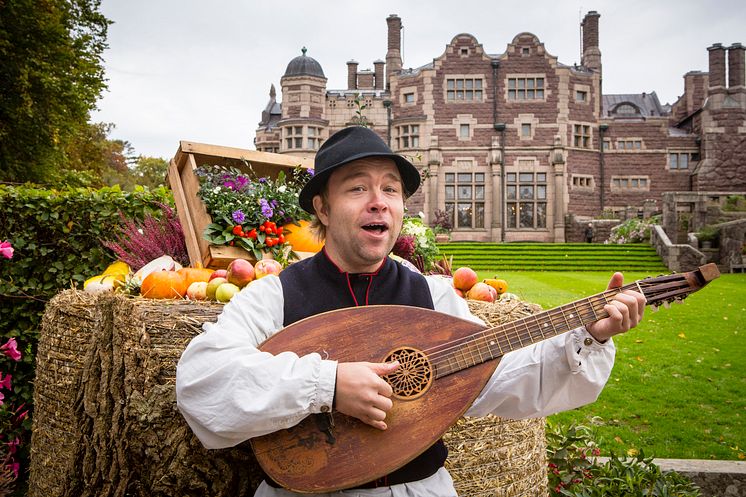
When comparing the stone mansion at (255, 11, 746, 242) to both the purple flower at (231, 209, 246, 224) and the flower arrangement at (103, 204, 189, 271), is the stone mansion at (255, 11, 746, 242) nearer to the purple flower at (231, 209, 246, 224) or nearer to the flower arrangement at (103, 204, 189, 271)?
the flower arrangement at (103, 204, 189, 271)

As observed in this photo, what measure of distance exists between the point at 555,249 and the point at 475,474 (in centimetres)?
2270

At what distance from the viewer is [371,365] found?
1893 mm

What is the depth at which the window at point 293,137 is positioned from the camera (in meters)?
32.2

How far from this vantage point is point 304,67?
32.4 meters

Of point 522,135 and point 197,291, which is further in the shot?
point 522,135

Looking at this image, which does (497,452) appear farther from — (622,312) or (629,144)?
(629,144)

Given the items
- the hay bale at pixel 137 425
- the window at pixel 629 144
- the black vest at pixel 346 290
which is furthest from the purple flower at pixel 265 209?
the window at pixel 629 144

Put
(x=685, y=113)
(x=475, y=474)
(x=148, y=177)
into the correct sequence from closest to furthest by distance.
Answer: (x=475, y=474)
(x=685, y=113)
(x=148, y=177)

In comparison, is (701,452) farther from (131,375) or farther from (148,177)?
(148,177)

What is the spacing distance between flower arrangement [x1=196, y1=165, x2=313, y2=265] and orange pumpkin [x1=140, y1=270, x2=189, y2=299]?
0.65 meters

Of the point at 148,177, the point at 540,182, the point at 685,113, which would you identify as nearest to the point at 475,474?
the point at 540,182

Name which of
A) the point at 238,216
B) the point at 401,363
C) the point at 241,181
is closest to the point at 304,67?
the point at 241,181

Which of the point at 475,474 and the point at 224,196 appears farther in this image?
the point at 224,196

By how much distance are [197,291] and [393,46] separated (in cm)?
3391
